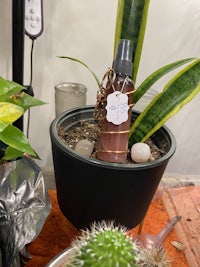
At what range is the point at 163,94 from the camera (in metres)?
0.74

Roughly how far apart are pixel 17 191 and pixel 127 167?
0.73 feet

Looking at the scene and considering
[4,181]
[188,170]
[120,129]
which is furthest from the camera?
[188,170]

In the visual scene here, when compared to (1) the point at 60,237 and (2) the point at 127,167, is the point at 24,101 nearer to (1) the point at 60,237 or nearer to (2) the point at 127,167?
(2) the point at 127,167

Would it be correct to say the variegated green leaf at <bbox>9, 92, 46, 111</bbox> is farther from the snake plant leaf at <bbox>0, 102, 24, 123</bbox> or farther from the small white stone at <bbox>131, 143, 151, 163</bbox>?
the small white stone at <bbox>131, 143, 151, 163</bbox>

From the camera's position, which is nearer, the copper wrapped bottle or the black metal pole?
the copper wrapped bottle

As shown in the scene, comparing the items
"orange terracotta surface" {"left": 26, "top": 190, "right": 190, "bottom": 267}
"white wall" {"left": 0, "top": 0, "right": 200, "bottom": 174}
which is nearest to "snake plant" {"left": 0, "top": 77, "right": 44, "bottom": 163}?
"orange terracotta surface" {"left": 26, "top": 190, "right": 190, "bottom": 267}

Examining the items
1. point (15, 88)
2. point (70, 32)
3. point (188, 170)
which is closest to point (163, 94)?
point (15, 88)

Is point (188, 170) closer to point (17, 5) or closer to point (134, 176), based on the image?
point (134, 176)

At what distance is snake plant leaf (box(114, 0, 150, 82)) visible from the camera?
2.40ft

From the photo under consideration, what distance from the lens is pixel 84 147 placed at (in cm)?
74

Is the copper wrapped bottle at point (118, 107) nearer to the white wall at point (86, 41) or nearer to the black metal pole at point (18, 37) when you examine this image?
the black metal pole at point (18, 37)

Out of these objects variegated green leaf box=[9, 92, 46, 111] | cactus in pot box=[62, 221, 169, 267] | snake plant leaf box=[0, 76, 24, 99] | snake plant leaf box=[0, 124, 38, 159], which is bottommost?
cactus in pot box=[62, 221, 169, 267]

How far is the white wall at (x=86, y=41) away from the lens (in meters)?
1.02

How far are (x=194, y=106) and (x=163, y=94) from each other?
1.81 feet
